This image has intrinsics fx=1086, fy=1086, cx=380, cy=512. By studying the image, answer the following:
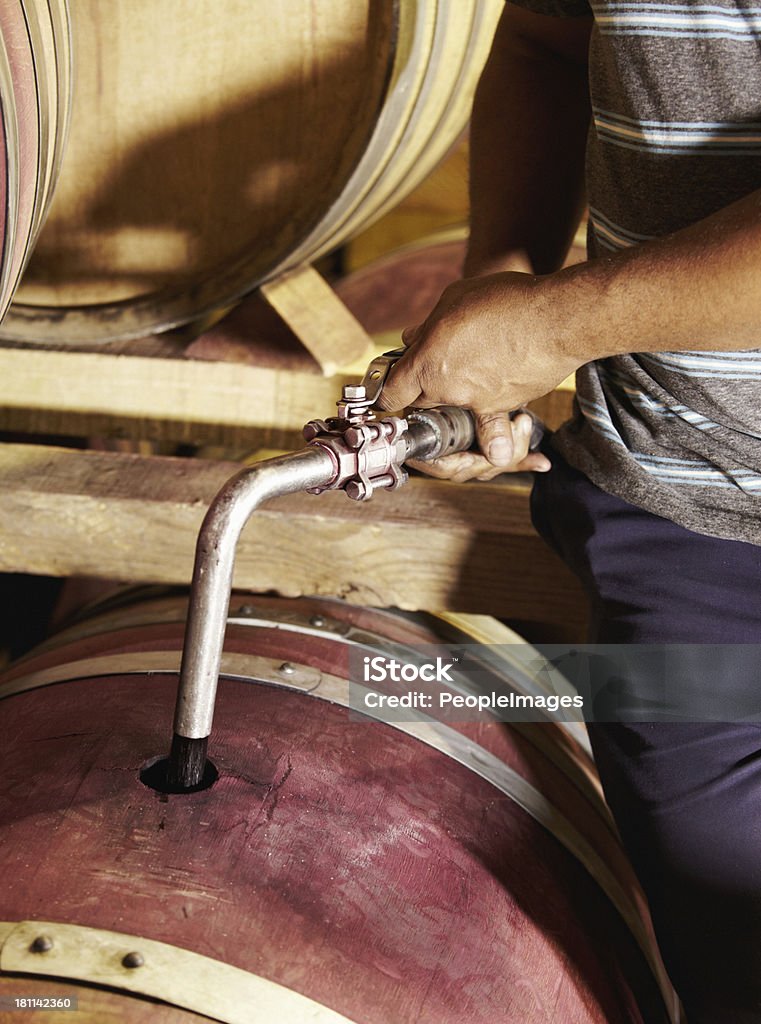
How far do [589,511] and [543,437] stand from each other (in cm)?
12

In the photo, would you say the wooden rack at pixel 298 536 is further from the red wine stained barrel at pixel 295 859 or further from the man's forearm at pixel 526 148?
the man's forearm at pixel 526 148

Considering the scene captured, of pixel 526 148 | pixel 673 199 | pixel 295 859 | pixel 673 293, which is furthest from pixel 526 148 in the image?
pixel 295 859

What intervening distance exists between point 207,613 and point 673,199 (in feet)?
1.53

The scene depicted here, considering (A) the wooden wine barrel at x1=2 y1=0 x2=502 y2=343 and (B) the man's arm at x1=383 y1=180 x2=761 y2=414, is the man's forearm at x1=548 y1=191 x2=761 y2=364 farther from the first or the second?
(A) the wooden wine barrel at x1=2 y1=0 x2=502 y2=343

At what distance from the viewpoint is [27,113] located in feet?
2.69

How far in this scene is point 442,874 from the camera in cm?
74

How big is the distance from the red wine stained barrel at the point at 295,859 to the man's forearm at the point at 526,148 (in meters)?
0.42

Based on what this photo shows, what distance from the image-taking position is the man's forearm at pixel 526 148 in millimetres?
1052

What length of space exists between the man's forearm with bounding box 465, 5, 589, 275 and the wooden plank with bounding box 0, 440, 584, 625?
0.26 m

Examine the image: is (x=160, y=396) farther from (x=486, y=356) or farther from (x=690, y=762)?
(x=690, y=762)

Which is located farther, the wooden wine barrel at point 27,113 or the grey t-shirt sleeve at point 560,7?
the grey t-shirt sleeve at point 560,7

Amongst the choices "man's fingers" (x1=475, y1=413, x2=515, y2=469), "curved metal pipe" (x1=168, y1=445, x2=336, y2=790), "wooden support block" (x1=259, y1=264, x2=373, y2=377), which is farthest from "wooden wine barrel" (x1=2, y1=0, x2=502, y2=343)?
"curved metal pipe" (x1=168, y1=445, x2=336, y2=790)

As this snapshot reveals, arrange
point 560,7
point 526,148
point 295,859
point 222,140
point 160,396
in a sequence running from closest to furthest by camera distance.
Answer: point 295,859 < point 560,7 < point 526,148 < point 222,140 < point 160,396

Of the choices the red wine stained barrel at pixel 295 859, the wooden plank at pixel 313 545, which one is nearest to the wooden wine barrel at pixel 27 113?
the wooden plank at pixel 313 545
